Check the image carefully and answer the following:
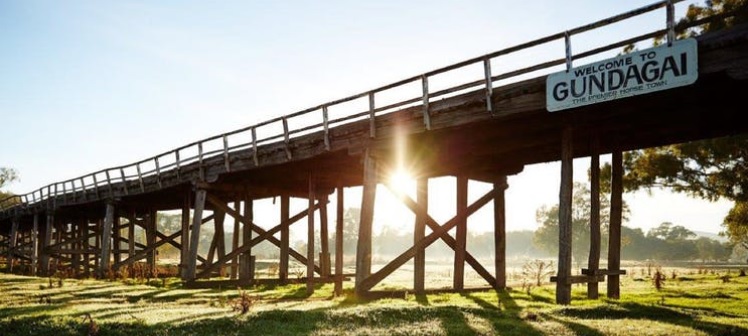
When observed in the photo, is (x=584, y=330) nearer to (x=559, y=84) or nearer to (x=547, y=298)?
(x=559, y=84)

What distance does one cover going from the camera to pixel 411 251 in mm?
12609

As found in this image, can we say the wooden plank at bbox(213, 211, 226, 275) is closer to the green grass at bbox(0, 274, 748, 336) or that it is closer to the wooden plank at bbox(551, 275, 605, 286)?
the green grass at bbox(0, 274, 748, 336)

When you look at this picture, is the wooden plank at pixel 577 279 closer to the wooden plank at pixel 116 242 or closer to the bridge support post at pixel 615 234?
the bridge support post at pixel 615 234

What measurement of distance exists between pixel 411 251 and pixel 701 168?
14.1 m

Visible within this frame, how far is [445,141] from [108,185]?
1802 cm

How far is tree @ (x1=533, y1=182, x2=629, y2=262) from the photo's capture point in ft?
222

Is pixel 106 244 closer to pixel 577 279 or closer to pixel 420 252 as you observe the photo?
pixel 420 252

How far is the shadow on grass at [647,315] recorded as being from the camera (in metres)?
7.78

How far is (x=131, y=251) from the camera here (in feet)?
86.5

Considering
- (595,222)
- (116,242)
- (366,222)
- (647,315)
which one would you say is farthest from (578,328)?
(116,242)

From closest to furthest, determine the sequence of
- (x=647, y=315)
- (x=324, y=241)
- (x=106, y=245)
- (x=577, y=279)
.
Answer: (x=647, y=315) → (x=577, y=279) → (x=324, y=241) → (x=106, y=245)

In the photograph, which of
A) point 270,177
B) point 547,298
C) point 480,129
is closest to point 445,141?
point 480,129

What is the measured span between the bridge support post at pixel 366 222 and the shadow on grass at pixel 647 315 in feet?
Answer: 15.5

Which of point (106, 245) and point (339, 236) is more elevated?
point (339, 236)
